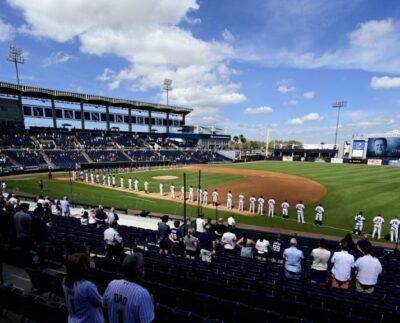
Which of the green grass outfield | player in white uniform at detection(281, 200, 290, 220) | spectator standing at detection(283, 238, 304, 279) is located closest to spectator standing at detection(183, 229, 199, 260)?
spectator standing at detection(283, 238, 304, 279)

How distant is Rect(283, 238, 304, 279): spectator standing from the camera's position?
24.2 feet

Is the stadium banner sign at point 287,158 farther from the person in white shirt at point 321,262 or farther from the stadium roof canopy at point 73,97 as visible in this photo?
the person in white shirt at point 321,262

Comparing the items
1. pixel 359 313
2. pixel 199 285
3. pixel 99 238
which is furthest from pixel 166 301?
pixel 99 238

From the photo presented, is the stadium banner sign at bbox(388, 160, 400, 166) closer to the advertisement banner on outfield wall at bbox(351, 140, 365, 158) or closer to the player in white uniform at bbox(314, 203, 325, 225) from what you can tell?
the advertisement banner on outfield wall at bbox(351, 140, 365, 158)

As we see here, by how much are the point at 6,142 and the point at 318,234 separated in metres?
56.1

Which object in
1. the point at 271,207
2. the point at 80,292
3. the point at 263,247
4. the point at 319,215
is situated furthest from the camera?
the point at 271,207

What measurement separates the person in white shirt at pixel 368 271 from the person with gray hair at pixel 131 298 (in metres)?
6.33

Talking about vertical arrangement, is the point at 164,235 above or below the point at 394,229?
above

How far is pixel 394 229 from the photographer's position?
15375 millimetres

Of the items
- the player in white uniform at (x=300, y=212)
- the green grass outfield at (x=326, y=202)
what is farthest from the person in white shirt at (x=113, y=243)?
the player in white uniform at (x=300, y=212)

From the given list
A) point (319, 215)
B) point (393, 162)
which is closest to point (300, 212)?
point (319, 215)

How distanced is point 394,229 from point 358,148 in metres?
70.2

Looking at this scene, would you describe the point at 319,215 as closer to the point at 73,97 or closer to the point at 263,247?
the point at 263,247

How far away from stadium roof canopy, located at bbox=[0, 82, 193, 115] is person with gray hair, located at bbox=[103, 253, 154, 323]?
63887 millimetres
